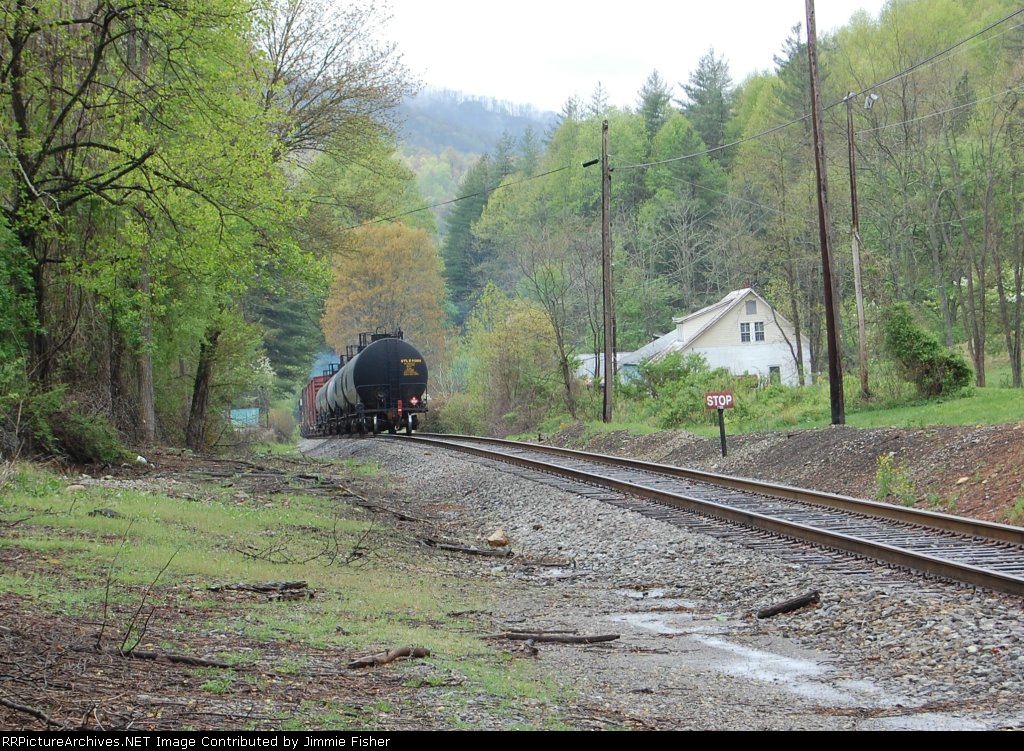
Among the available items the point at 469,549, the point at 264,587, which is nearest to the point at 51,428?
the point at 469,549

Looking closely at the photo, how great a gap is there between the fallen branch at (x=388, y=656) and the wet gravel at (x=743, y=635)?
2.90 feet

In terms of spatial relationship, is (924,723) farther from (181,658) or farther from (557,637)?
(181,658)

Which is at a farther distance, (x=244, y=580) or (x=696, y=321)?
(x=696, y=321)

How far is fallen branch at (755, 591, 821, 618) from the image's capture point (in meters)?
8.73

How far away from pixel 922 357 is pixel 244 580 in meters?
19.3

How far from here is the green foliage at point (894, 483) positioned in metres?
15.4

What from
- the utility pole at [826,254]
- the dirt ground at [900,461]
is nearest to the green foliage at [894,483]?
the dirt ground at [900,461]

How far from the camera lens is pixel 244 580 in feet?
30.2

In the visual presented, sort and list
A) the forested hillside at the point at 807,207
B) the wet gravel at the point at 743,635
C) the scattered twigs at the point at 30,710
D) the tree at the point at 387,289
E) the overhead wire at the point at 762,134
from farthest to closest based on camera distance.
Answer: the tree at the point at 387,289
the forested hillside at the point at 807,207
the overhead wire at the point at 762,134
the wet gravel at the point at 743,635
the scattered twigs at the point at 30,710

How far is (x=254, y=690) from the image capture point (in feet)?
17.2

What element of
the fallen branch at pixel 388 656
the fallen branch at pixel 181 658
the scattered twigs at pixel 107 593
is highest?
the scattered twigs at pixel 107 593

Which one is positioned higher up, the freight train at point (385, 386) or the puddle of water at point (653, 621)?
the freight train at point (385, 386)

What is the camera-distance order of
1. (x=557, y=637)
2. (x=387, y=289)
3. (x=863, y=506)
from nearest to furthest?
(x=557, y=637), (x=863, y=506), (x=387, y=289)

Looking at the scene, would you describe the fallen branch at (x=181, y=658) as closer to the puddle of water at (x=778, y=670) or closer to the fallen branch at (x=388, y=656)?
the fallen branch at (x=388, y=656)
